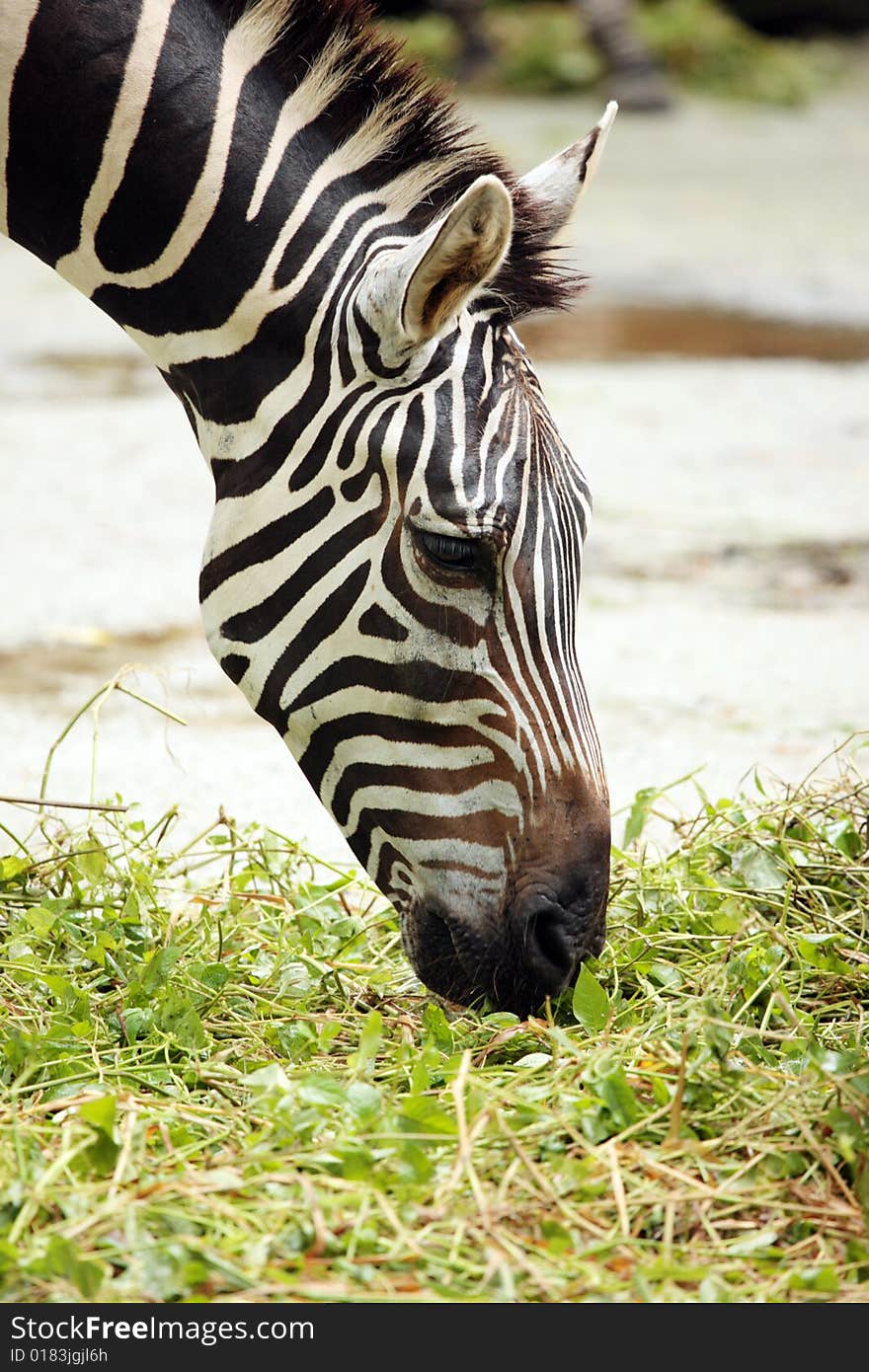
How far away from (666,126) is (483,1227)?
2222cm

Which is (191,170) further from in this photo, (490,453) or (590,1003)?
(590,1003)

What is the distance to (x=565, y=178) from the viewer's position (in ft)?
10.6

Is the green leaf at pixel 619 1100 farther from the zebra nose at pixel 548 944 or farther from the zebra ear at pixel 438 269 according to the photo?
the zebra ear at pixel 438 269

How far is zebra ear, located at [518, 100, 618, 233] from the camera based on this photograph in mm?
3172

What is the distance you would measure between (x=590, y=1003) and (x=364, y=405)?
3.81 ft

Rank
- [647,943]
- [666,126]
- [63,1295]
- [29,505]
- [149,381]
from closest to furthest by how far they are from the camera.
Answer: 1. [63,1295]
2. [647,943]
3. [29,505]
4. [149,381]
5. [666,126]

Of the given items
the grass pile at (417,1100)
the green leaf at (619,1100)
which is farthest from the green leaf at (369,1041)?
the green leaf at (619,1100)

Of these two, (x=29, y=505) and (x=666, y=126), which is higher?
(x=666, y=126)

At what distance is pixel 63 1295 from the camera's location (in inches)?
83.7

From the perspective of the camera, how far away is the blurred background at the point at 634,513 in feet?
16.8

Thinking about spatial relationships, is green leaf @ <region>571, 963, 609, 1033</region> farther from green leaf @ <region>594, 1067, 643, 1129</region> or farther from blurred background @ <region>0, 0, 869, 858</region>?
blurred background @ <region>0, 0, 869, 858</region>

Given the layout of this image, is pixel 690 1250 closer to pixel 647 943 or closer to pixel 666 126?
pixel 647 943

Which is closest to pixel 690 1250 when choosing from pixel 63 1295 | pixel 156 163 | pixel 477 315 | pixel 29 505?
pixel 63 1295

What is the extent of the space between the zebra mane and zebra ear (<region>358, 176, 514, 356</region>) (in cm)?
22
